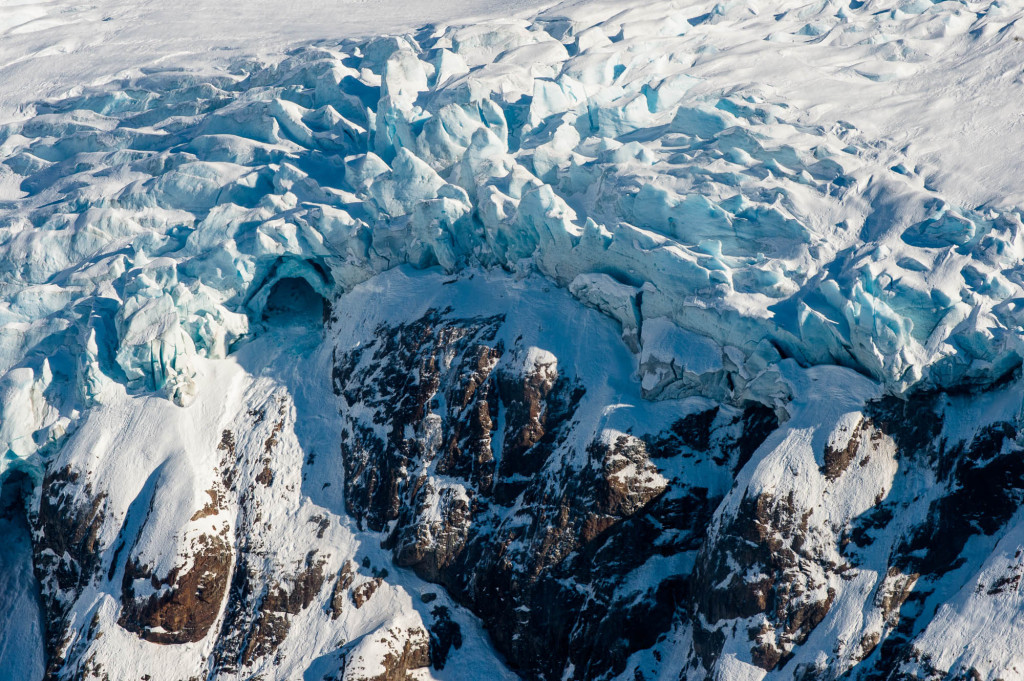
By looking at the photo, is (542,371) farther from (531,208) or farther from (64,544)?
(64,544)

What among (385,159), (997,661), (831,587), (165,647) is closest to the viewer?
(997,661)

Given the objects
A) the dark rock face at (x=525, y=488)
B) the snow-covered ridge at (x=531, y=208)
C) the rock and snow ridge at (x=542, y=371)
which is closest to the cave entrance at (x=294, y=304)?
the rock and snow ridge at (x=542, y=371)

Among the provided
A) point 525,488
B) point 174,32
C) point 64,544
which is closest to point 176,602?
point 64,544

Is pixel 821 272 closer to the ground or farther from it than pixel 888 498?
farther from it

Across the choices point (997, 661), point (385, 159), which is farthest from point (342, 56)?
point (997, 661)

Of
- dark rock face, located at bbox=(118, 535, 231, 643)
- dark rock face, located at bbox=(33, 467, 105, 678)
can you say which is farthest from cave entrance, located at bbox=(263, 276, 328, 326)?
dark rock face, located at bbox=(118, 535, 231, 643)

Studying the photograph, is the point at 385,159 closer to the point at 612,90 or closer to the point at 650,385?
the point at 612,90
